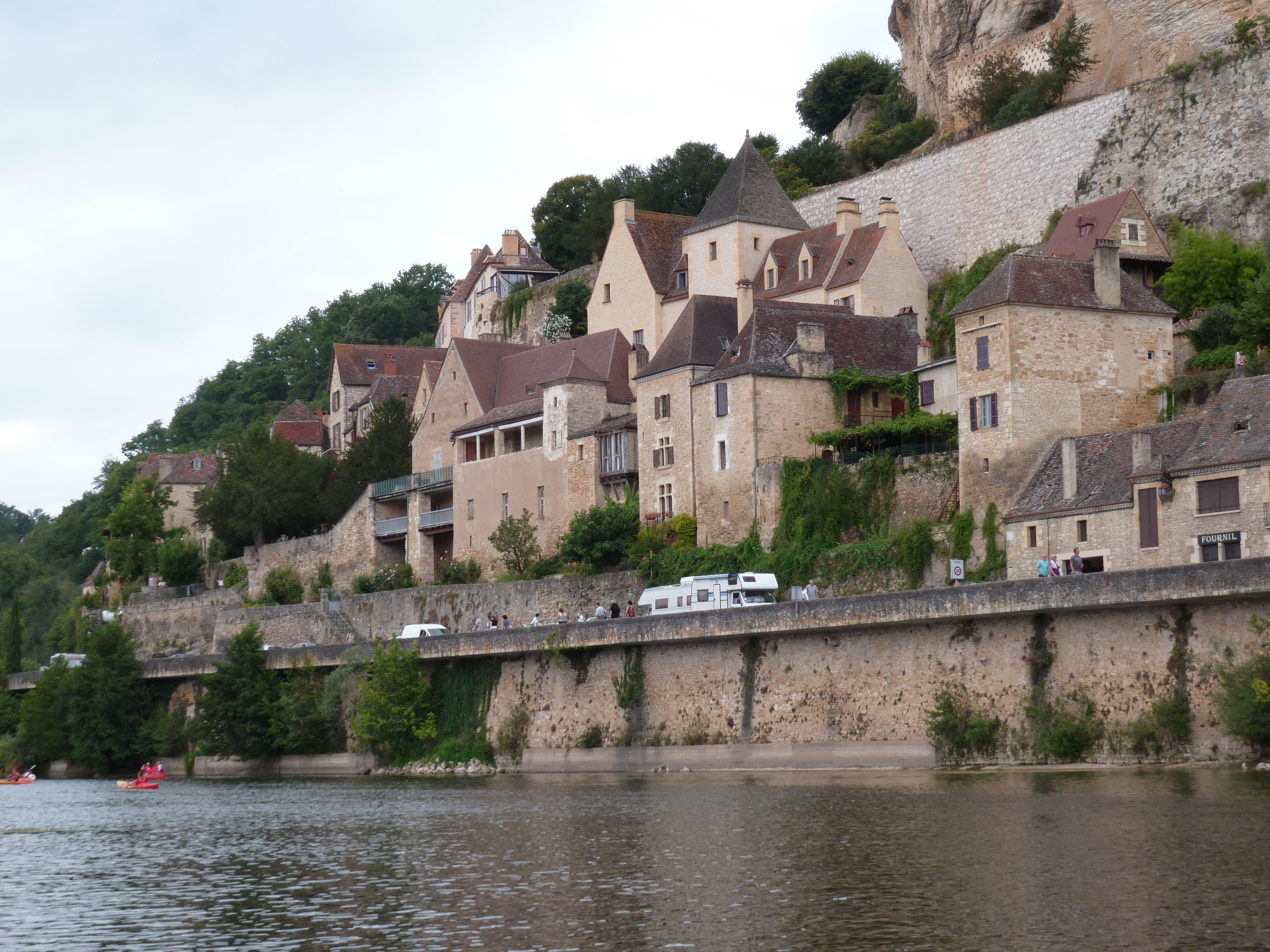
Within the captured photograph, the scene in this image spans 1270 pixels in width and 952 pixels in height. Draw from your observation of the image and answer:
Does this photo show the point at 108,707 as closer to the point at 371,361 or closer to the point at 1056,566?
the point at 1056,566

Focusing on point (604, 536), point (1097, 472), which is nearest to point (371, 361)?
point (604, 536)

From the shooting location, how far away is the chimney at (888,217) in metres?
59.1

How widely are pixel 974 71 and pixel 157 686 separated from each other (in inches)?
1574

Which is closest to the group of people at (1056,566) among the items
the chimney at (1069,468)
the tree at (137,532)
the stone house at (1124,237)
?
the chimney at (1069,468)

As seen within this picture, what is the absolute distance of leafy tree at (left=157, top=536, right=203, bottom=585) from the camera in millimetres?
79438

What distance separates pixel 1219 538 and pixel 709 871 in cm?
1558

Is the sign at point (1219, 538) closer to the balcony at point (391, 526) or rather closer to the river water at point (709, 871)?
the river water at point (709, 871)

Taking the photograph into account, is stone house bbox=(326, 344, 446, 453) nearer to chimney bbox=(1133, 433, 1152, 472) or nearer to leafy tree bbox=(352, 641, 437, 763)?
leafy tree bbox=(352, 641, 437, 763)

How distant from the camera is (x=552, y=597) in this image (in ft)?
173

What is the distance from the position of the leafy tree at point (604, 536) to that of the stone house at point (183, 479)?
38450 millimetres

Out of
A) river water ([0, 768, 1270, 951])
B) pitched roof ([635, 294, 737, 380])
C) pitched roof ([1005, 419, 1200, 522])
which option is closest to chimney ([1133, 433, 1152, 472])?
pitched roof ([1005, 419, 1200, 522])

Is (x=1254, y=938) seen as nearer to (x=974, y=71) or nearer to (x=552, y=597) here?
(x=552, y=597)

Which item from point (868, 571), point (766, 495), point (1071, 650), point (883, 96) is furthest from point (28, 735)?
point (883, 96)

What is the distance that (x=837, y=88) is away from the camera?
286ft
